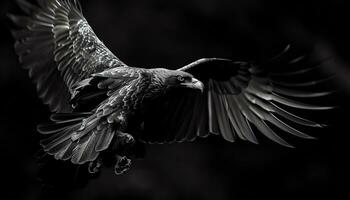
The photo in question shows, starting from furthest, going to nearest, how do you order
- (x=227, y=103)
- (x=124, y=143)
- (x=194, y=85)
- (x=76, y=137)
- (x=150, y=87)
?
(x=227, y=103), (x=194, y=85), (x=150, y=87), (x=124, y=143), (x=76, y=137)

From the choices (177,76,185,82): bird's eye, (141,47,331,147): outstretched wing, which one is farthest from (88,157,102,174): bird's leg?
(177,76,185,82): bird's eye

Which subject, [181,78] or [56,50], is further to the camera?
[56,50]

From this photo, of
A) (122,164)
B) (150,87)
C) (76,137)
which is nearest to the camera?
(76,137)

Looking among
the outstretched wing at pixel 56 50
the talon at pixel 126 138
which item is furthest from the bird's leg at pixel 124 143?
the outstretched wing at pixel 56 50

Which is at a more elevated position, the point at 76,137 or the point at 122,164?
the point at 76,137

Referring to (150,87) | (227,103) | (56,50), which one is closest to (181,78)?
(150,87)

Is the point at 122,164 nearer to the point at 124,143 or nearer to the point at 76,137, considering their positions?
the point at 124,143

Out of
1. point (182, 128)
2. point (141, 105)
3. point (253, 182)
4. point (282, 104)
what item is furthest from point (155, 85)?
point (253, 182)

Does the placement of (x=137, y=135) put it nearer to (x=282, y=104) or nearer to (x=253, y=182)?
(x=282, y=104)
